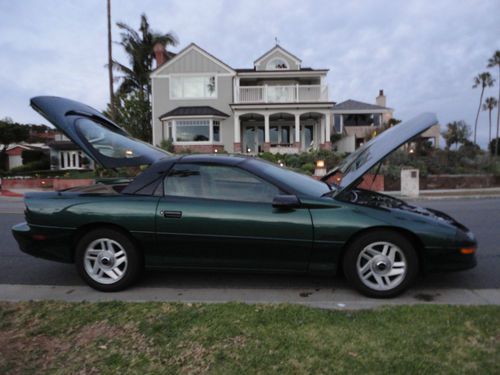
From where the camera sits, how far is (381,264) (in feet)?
10.9

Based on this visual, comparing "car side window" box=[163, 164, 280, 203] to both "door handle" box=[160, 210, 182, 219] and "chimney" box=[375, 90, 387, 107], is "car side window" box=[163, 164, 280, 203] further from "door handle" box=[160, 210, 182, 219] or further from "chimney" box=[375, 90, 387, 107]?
"chimney" box=[375, 90, 387, 107]

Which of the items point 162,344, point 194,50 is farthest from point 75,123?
point 194,50

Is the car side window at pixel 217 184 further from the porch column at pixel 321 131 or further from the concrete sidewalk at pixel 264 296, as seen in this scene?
the porch column at pixel 321 131

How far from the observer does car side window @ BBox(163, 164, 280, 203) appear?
3547mm

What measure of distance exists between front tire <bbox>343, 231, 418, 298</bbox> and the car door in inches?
17.3

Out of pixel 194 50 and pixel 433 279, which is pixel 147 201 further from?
pixel 194 50

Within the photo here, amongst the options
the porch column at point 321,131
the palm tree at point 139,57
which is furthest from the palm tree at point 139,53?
the porch column at point 321,131

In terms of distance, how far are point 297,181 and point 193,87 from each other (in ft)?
76.4

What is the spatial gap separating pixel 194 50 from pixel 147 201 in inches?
939

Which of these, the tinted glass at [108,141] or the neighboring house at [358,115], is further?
the neighboring house at [358,115]

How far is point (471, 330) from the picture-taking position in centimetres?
265

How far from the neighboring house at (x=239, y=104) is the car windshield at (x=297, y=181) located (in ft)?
64.7

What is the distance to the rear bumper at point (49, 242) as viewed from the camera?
3.67m

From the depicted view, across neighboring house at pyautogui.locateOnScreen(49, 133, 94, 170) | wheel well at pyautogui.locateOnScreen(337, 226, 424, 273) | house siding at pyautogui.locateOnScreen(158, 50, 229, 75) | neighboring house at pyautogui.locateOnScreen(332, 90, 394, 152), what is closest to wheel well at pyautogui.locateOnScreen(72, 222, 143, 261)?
wheel well at pyautogui.locateOnScreen(337, 226, 424, 273)
